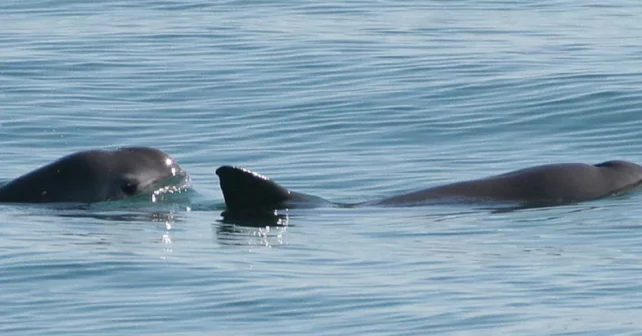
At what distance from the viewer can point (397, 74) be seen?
26.1 m

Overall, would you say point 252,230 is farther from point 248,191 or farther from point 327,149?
point 327,149

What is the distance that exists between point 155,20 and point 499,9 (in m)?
5.92

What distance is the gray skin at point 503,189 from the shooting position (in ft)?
54.1

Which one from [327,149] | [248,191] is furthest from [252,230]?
[327,149]

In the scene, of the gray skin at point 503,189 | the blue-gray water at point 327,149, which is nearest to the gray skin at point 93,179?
the blue-gray water at point 327,149

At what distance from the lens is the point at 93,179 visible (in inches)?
685

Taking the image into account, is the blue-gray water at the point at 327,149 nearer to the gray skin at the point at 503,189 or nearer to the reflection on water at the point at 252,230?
the reflection on water at the point at 252,230

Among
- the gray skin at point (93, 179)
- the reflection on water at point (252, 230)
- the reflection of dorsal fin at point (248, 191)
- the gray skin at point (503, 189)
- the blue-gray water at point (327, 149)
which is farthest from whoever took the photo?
the gray skin at point (93, 179)

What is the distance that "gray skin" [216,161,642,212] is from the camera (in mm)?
16484

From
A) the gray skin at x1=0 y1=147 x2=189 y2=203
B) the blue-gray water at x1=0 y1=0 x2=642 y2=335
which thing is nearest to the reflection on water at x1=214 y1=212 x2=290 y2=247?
the blue-gray water at x1=0 y1=0 x2=642 y2=335

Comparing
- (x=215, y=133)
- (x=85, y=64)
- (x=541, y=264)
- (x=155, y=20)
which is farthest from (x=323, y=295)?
(x=155, y=20)

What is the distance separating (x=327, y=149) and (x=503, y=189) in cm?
443

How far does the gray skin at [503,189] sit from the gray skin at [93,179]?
124cm

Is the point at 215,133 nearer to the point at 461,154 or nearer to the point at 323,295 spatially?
the point at 461,154
